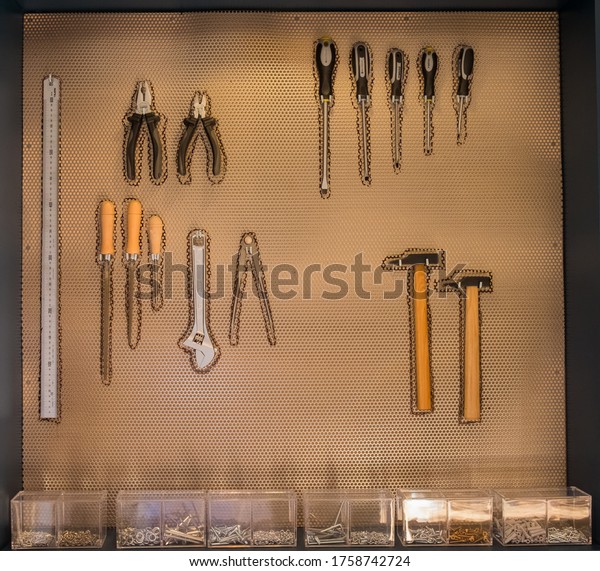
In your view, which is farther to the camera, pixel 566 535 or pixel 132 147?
pixel 132 147

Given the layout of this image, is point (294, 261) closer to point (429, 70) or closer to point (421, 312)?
point (421, 312)

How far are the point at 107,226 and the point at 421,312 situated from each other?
936mm

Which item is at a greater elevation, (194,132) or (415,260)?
(194,132)

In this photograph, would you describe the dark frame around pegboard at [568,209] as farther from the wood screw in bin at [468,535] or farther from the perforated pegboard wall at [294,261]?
the wood screw in bin at [468,535]

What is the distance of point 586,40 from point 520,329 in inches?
32.3

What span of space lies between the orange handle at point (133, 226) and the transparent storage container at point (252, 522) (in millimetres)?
751

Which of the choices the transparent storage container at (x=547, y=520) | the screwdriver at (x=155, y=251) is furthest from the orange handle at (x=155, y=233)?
the transparent storage container at (x=547, y=520)

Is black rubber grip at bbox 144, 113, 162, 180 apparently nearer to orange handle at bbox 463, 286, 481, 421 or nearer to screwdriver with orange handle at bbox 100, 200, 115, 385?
screwdriver with orange handle at bbox 100, 200, 115, 385

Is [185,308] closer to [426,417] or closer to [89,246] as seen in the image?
[89,246]

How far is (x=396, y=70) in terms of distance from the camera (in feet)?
7.42

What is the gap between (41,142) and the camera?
2.27m

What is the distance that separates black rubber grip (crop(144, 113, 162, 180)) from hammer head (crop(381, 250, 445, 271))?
0.71m

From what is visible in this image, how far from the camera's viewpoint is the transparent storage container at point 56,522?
2.01 meters

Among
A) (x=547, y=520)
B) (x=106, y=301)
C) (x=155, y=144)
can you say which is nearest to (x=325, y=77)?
(x=155, y=144)
